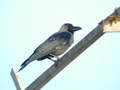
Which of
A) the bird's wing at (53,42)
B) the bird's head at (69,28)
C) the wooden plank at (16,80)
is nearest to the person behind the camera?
the wooden plank at (16,80)

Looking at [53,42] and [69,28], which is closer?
[53,42]

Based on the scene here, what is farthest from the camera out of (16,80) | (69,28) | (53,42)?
(69,28)

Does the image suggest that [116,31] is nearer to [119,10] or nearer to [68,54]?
[119,10]

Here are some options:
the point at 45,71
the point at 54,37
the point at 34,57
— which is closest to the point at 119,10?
the point at 45,71

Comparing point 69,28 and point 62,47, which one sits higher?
point 69,28

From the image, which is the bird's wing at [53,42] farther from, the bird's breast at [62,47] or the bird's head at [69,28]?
the bird's head at [69,28]

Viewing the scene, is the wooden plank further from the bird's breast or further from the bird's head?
the bird's head

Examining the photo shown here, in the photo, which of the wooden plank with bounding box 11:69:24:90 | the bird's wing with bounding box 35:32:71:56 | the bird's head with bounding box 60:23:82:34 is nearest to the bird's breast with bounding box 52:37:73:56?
the bird's wing with bounding box 35:32:71:56

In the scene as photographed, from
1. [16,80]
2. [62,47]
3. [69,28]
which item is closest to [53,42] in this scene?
[62,47]

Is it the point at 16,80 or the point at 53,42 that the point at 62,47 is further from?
the point at 16,80

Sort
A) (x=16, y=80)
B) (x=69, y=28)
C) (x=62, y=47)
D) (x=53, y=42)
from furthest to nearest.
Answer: (x=69, y=28) → (x=53, y=42) → (x=62, y=47) → (x=16, y=80)

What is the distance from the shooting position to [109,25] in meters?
6.51

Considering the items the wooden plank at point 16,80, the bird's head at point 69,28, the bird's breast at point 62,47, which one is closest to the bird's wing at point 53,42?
the bird's breast at point 62,47

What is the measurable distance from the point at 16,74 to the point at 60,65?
52.0 inches
